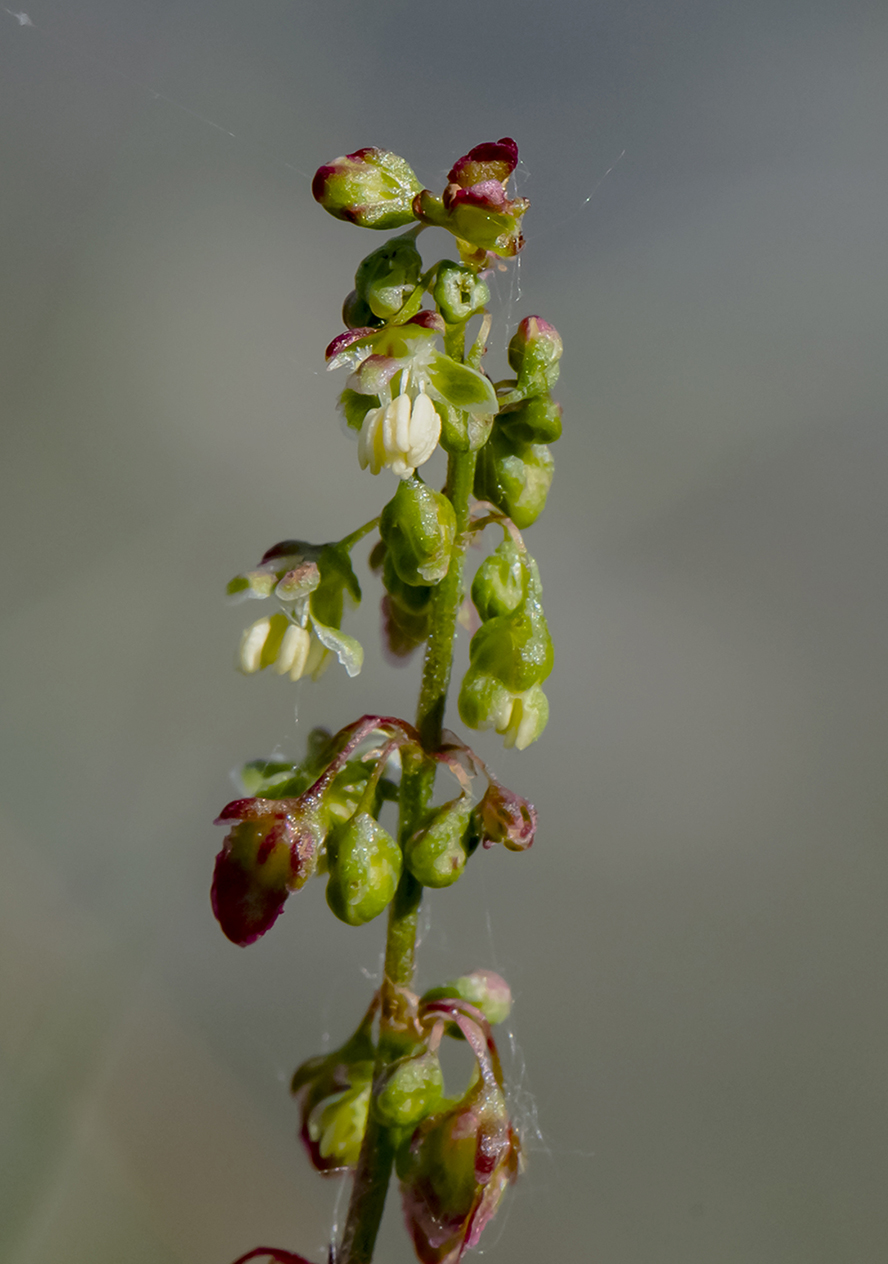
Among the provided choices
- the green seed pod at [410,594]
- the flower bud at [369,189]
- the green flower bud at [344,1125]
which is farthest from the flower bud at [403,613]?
the green flower bud at [344,1125]

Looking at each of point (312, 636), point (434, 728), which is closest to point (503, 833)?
point (434, 728)

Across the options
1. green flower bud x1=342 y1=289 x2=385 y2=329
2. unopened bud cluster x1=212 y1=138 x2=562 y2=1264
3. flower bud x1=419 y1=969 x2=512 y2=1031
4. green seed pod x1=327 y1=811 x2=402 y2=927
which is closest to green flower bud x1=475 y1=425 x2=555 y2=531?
unopened bud cluster x1=212 y1=138 x2=562 y2=1264

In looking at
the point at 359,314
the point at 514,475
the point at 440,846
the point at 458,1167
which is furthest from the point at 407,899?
the point at 359,314

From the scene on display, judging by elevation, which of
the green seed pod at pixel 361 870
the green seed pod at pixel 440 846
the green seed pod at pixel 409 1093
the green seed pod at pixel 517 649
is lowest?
the green seed pod at pixel 409 1093

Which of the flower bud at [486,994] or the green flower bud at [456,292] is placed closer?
the green flower bud at [456,292]

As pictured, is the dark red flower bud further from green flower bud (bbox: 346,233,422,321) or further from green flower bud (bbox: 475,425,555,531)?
green flower bud (bbox: 475,425,555,531)

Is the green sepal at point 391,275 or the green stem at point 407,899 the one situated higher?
the green sepal at point 391,275

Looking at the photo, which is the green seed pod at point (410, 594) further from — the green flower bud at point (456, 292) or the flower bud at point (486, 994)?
the flower bud at point (486, 994)

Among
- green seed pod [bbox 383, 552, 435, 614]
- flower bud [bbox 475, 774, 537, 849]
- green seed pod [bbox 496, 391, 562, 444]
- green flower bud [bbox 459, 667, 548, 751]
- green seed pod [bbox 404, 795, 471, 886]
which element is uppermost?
green seed pod [bbox 496, 391, 562, 444]
